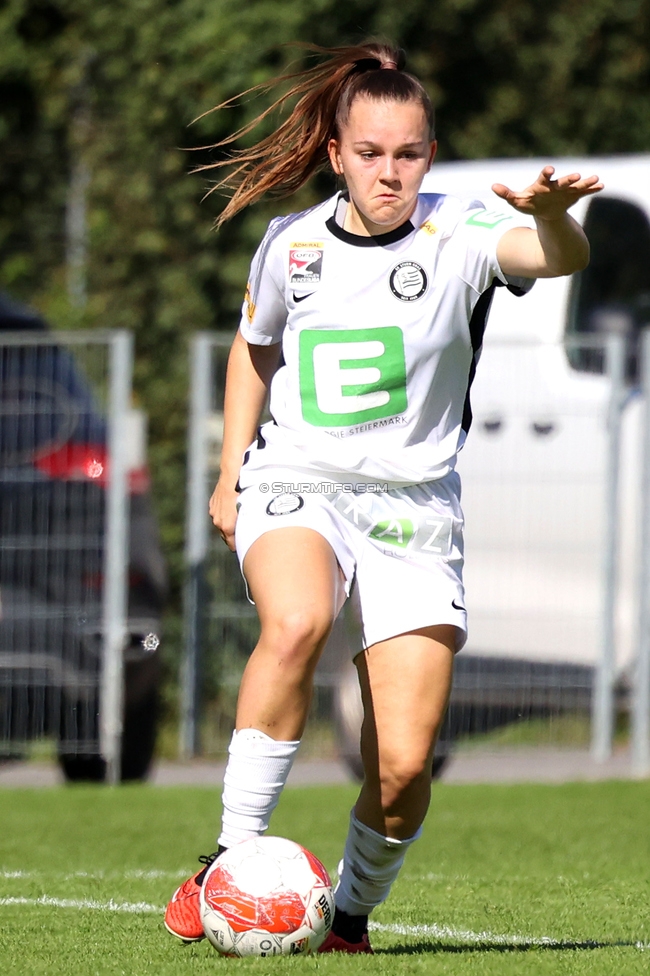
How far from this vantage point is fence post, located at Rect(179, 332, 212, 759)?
1027cm

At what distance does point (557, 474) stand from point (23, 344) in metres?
2.88

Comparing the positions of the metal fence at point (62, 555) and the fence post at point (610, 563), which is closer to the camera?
the metal fence at point (62, 555)

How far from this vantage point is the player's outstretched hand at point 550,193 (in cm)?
399

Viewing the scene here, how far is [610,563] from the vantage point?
10.0 meters

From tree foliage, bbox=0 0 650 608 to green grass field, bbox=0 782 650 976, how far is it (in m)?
6.71

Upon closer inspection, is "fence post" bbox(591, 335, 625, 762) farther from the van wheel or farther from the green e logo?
the green e logo

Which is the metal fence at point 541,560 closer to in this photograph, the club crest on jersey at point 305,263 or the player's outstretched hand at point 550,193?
the club crest on jersey at point 305,263

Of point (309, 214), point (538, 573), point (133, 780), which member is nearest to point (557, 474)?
point (538, 573)

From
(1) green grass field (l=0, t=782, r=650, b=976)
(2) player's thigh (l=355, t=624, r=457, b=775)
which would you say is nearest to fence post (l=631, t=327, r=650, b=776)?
(1) green grass field (l=0, t=782, r=650, b=976)

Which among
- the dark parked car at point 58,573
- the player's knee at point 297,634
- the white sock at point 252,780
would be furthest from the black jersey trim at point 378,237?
the dark parked car at point 58,573

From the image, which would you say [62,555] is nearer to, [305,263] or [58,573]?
[58,573]

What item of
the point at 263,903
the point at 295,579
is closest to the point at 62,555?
the point at 295,579

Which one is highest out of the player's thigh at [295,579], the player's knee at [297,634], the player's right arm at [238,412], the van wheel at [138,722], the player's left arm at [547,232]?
the player's left arm at [547,232]

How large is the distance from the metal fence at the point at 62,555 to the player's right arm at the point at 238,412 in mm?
4781
